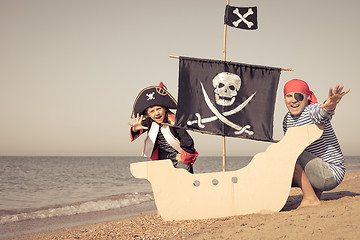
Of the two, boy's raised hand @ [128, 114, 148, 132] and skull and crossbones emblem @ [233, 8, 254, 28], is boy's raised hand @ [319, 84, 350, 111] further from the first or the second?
boy's raised hand @ [128, 114, 148, 132]

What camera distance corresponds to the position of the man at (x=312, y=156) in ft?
13.6

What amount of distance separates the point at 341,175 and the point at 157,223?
8.37ft

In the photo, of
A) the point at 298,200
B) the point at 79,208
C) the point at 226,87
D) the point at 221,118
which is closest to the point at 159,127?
the point at 221,118

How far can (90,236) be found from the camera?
14.5 feet

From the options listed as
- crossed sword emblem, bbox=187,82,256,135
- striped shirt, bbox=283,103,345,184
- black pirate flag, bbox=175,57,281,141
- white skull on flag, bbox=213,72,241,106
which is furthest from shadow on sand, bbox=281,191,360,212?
white skull on flag, bbox=213,72,241,106

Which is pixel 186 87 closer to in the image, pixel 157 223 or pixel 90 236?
pixel 157 223

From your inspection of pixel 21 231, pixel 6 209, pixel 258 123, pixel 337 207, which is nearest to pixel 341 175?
pixel 337 207

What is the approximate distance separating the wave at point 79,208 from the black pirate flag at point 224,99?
16.4ft

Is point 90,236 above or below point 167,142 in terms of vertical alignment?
below

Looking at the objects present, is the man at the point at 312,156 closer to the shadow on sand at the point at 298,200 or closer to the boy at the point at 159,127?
the shadow on sand at the point at 298,200

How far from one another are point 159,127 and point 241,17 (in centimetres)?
215

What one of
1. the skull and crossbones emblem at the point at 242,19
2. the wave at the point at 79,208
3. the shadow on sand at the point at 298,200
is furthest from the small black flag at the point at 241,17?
the wave at the point at 79,208

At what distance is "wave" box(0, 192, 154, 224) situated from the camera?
24.3 feet

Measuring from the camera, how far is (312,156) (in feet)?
13.9
